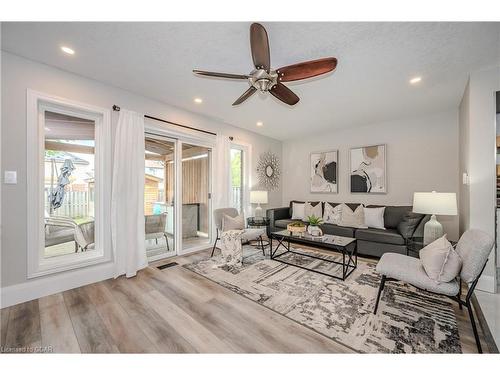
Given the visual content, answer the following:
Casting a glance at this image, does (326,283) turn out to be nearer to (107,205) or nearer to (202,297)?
(202,297)

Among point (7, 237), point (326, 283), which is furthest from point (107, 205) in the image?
point (326, 283)

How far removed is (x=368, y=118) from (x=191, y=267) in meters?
4.15

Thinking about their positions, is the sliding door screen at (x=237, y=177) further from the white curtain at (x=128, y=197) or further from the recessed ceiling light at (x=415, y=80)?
the recessed ceiling light at (x=415, y=80)

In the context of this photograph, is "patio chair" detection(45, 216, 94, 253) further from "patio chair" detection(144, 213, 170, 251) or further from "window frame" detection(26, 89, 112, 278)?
"patio chair" detection(144, 213, 170, 251)

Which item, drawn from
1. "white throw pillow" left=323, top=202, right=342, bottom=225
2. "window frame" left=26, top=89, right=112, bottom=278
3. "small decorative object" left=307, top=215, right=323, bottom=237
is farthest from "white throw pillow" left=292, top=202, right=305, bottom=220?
"window frame" left=26, top=89, right=112, bottom=278

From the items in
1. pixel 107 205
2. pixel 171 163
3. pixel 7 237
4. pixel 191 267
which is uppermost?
pixel 171 163

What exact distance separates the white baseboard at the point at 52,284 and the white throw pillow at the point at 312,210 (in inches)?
143

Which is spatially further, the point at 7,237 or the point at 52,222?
the point at 52,222

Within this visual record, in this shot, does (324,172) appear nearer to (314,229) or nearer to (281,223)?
(281,223)

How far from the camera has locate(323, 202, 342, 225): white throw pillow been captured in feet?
13.0

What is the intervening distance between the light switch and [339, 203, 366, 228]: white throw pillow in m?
4.60

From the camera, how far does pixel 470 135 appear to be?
2.34m

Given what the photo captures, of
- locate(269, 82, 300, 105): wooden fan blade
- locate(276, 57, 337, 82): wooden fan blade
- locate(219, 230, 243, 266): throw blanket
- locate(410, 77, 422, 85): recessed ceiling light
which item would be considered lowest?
locate(219, 230, 243, 266): throw blanket

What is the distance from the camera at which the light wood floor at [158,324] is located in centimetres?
144
